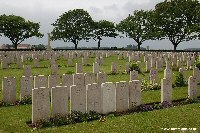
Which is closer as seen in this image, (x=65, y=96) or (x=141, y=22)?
(x=65, y=96)

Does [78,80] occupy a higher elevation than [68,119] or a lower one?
higher

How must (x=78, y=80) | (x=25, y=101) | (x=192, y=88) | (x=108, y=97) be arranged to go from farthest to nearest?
1. (x=78, y=80)
2. (x=192, y=88)
3. (x=25, y=101)
4. (x=108, y=97)

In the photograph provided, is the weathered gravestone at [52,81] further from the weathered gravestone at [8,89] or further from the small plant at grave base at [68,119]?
the small plant at grave base at [68,119]

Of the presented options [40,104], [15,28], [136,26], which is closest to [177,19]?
[136,26]

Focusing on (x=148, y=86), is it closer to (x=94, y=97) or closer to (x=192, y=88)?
(x=192, y=88)

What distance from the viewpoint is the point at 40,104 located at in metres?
7.45

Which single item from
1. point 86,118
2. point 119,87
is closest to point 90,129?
point 86,118

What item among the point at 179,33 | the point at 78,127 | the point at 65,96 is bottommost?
the point at 78,127

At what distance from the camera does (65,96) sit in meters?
7.81

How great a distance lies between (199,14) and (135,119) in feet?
141

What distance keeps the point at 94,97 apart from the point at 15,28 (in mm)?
59581

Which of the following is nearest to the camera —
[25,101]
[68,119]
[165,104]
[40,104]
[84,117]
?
[40,104]

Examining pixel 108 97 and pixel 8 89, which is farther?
pixel 8 89

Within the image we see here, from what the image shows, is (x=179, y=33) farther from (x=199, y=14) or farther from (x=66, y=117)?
(x=66, y=117)
